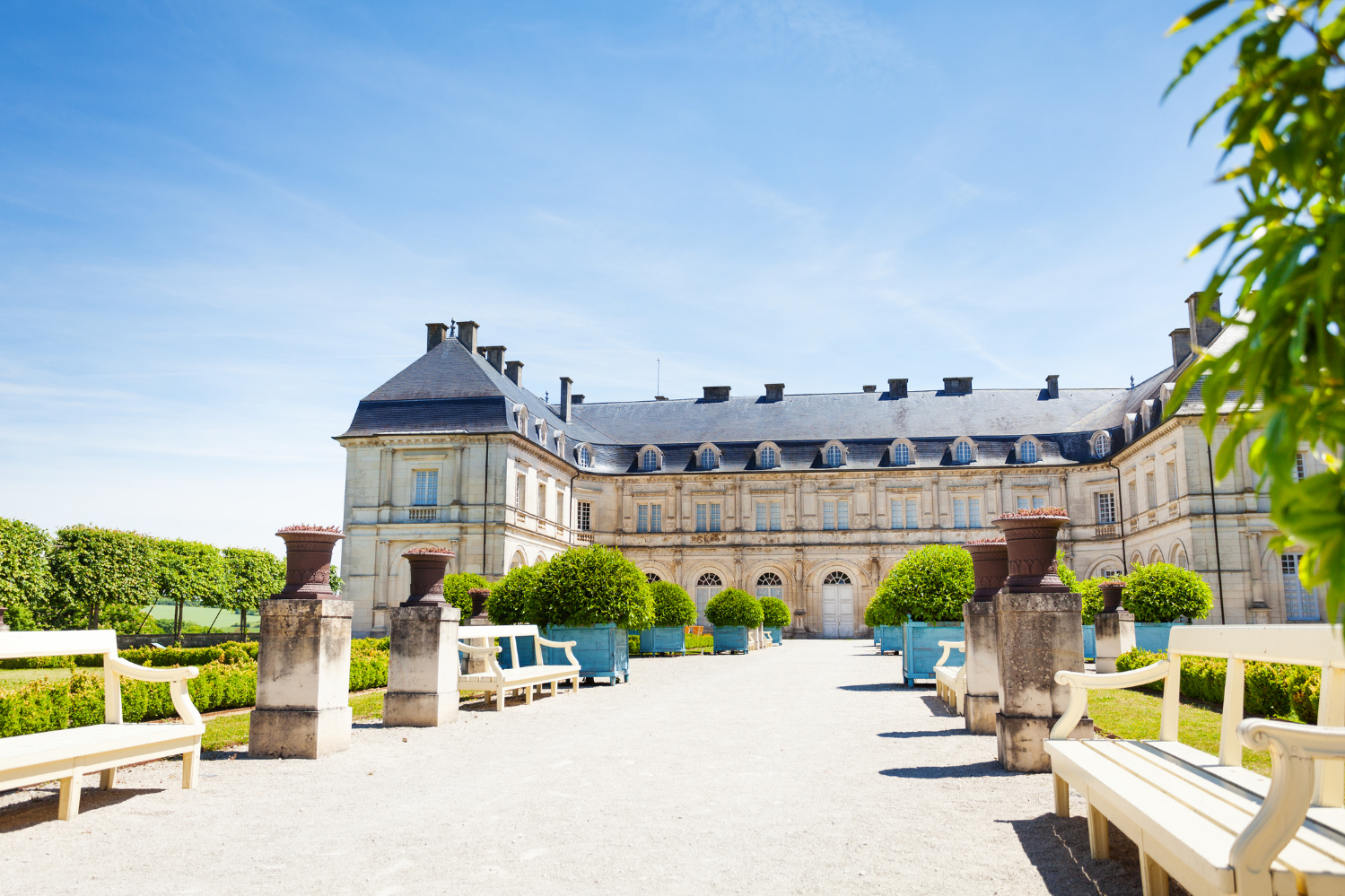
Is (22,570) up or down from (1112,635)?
up

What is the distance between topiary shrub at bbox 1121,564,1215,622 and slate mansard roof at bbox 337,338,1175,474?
661 inches

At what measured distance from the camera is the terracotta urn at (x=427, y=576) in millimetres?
10023

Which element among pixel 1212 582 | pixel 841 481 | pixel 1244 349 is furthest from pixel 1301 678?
pixel 841 481

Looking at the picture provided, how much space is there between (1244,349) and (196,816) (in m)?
5.72

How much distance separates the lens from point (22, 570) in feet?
72.2

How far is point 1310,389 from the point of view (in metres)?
1.72

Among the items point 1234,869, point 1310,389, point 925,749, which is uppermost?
point 1310,389

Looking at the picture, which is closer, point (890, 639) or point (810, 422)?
point (890, 639)

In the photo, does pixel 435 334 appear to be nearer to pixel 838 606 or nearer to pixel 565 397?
pixel 565 397

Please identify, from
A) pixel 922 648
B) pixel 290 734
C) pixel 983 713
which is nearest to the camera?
pixel 290 734

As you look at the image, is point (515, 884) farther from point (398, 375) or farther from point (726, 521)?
point (726, 521)

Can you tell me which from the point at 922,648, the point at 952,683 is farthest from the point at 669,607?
the point at 952,683

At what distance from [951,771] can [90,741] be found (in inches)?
213

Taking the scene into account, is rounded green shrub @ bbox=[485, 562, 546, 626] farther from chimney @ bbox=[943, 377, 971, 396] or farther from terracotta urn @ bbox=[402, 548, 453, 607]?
chimney @ bbox=[943, 377, 971, 396]
